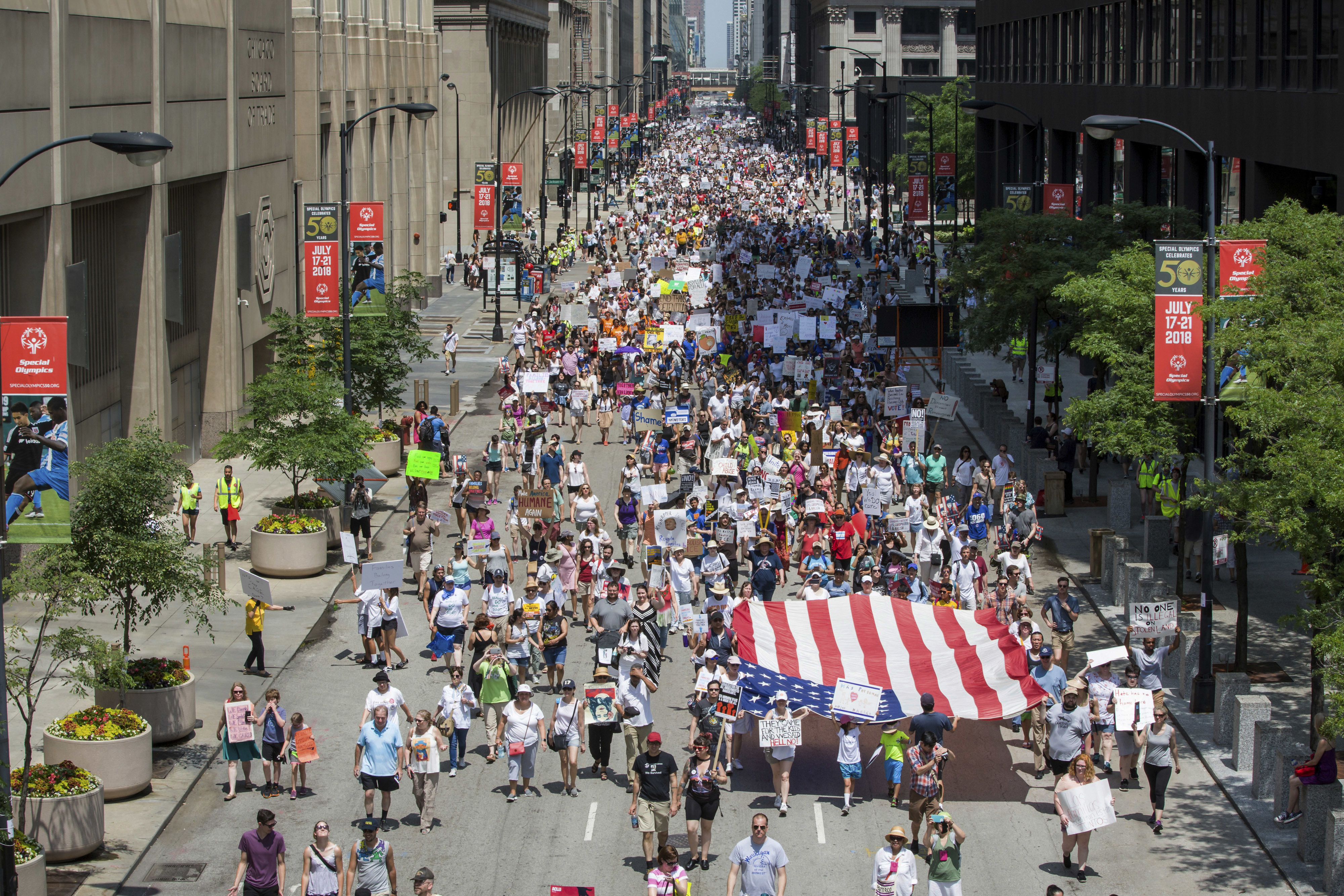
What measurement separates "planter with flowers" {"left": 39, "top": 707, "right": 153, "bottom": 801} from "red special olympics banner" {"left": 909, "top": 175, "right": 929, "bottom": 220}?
53491 millimetres

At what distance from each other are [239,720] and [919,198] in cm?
5455

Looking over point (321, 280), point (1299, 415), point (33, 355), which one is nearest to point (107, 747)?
point (33, 355)

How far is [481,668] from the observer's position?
19.1 meters

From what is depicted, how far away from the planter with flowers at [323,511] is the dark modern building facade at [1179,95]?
1623 cm

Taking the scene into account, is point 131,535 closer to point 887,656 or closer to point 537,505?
point 887,656

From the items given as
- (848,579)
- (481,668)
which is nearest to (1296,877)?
(481,668)

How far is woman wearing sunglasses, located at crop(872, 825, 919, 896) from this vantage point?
45.2 ft

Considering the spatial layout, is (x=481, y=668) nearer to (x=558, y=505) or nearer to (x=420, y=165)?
(x=558, y=505)

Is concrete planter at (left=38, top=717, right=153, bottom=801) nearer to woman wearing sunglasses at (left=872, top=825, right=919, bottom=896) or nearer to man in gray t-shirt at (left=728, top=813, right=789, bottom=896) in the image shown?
man in gray t-shirt at (left=728, top=813, right=789, bottom=896)

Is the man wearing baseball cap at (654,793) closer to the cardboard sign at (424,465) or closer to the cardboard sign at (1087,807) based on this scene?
the cardboard sign at (1087,807)

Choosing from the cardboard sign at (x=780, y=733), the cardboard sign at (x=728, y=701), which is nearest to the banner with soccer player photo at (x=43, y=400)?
the cardboard sign at (x=728, y=701)

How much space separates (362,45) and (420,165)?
12606 millimetres

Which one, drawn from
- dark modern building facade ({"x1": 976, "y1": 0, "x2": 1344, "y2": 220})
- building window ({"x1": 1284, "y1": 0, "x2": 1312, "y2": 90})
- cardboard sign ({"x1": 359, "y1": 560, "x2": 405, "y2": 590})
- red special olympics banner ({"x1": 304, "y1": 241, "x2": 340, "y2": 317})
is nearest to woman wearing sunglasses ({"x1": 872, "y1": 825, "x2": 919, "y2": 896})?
cardboard sign ({"x1": 359, "y1": 560, "x2": 405, "y2": 590})

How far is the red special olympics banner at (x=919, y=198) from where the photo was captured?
6794cm
